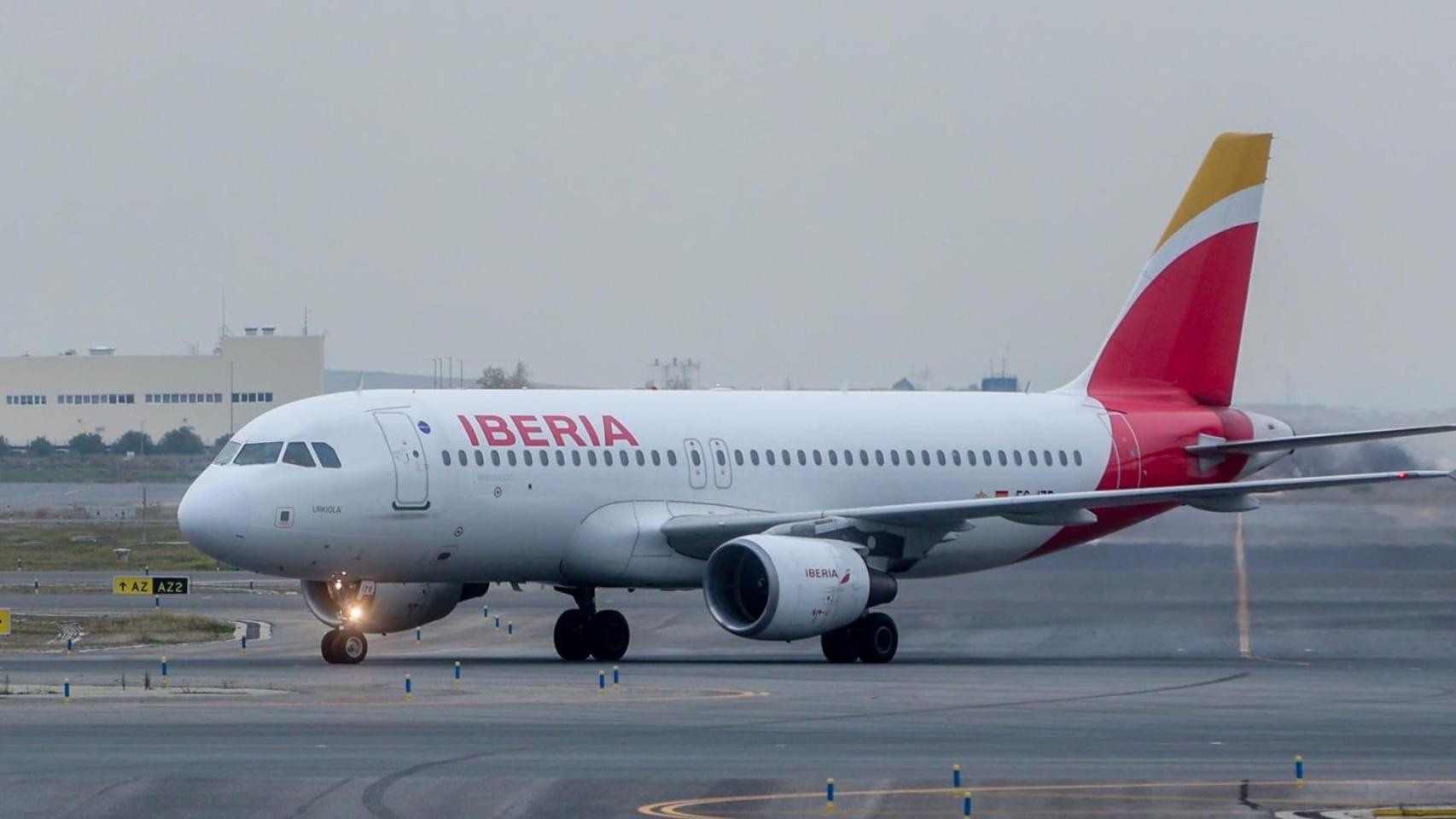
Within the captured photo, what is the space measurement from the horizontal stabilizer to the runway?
3133mm

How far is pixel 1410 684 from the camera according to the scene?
3066 centimetres

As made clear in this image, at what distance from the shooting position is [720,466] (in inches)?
1475

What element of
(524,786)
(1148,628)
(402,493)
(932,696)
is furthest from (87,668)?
(1148,628)

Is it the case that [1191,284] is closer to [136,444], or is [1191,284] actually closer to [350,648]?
[350,648]

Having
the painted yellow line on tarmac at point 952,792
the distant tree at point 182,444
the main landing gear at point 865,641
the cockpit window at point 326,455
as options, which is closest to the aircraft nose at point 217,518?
the cockpit window at point 326,455

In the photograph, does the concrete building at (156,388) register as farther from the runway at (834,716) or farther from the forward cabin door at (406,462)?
the forward cabin door at (406,462)

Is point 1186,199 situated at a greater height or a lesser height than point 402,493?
greater

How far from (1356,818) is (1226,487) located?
702 inches

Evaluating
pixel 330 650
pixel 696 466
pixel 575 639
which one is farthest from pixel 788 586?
pixel 330 650

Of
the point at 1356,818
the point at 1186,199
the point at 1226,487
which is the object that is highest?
the point at 1186,199

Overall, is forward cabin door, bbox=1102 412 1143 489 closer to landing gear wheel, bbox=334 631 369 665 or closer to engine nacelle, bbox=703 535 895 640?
engine nacelle, bbox=703 535 895 640

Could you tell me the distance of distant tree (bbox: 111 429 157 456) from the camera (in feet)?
417

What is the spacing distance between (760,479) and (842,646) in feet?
11.1

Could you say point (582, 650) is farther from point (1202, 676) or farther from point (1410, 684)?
point (1410, 684)
